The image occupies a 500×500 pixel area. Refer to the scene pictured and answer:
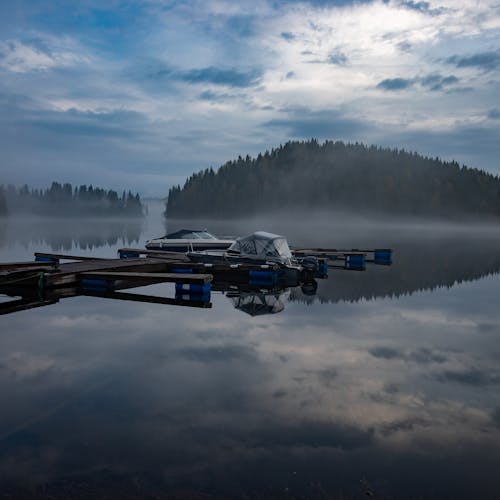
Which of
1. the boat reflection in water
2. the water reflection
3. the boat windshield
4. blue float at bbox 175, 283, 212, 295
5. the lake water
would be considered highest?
the boat windshield

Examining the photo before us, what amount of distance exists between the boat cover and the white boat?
6462mm

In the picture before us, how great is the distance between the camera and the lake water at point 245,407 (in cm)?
600

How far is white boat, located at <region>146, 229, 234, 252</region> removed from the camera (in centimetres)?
3216

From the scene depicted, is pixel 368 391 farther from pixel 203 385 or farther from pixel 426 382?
pixel 203 385

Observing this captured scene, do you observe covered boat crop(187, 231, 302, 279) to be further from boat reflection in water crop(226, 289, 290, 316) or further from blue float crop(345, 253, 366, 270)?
blue float crop(345, 253, 366, 270)

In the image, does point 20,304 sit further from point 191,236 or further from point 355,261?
point 355,261

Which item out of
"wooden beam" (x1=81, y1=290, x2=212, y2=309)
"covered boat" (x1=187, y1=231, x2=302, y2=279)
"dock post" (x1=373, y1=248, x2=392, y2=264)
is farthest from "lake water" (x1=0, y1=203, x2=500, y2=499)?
"dock post" (x1=373, y1=248, x2=392, y2=264)

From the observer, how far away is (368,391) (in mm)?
9055

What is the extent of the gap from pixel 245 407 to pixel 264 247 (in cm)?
1678

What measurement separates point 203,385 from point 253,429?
7.26 ft

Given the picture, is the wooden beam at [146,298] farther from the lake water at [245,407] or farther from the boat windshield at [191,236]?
the boat windshield at [191,236]

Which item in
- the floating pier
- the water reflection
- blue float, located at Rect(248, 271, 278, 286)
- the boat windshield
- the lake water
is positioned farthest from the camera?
the water reflection

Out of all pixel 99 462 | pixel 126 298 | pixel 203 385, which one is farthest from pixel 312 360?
pixel 126 298

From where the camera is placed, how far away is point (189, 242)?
33.1 m
